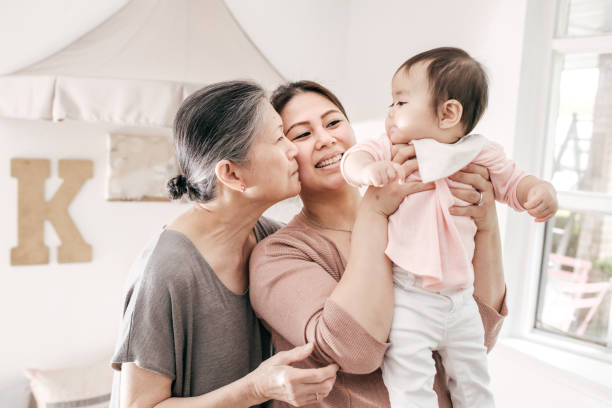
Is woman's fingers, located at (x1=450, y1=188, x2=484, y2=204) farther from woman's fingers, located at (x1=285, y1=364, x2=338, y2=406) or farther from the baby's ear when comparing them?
woman's fingers, located at (x1=285, y1=364, x2=338, y2=406)

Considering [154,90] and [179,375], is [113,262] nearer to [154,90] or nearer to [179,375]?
[154,90]

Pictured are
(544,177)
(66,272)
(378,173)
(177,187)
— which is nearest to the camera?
(378,173)

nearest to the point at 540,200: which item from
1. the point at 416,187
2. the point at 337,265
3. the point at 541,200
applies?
the point at 541,200

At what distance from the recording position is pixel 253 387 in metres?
1.02

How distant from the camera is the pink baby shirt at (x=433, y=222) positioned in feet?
3.14

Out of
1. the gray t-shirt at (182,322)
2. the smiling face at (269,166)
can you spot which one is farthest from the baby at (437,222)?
→ the gray t-shirt at (182,322)

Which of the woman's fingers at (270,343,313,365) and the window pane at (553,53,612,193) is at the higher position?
the window pane at (553,53,612,193)

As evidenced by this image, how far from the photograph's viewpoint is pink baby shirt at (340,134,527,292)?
0.96 metres

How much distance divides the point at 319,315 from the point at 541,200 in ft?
A: 1.71

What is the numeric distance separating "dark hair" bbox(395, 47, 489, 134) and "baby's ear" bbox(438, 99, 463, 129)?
0.01 meters

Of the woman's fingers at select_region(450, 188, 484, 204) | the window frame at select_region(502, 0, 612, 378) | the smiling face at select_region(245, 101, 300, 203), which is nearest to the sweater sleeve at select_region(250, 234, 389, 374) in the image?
the smiling face at select_region(245, 101, 300, 203)

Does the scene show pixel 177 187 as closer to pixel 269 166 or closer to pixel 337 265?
pixel 269 166

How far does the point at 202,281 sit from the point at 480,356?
→ 0.67m

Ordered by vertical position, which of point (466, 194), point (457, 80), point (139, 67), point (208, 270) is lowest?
point (208, 270)
